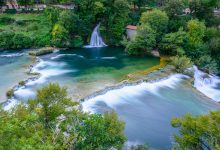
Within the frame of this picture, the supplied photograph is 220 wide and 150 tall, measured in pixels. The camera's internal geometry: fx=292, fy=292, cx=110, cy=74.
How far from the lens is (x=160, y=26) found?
48.5m

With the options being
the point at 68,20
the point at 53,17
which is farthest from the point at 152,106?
the point at 53,17

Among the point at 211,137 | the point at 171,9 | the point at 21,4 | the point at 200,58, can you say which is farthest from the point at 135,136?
the point at 21,4

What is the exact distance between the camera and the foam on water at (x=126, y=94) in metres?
29.9

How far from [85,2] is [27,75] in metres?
20.4

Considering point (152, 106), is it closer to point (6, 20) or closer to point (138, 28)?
point (138, 28)

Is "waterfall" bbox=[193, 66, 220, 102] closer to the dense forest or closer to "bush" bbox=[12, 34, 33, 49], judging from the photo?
the dense forest

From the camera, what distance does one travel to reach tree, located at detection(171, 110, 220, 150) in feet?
56.3

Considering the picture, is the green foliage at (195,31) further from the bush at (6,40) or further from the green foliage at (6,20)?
the green foliage at (6,20)

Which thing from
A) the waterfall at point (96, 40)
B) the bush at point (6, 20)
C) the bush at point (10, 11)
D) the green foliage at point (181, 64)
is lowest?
the green foliage at point (181, 64)

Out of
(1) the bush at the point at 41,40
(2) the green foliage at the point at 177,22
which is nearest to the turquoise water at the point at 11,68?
(1) the bush at the point at 41,40

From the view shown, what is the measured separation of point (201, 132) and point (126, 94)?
608 inches

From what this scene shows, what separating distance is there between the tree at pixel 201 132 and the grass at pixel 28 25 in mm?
39336

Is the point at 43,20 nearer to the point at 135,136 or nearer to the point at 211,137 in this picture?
the point at 135,136

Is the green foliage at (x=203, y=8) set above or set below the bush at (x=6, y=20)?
above
